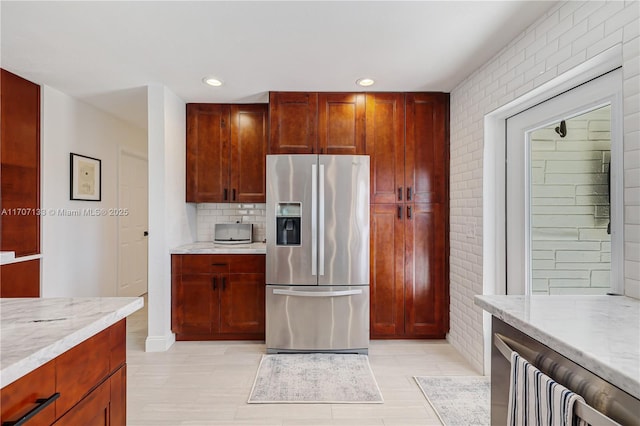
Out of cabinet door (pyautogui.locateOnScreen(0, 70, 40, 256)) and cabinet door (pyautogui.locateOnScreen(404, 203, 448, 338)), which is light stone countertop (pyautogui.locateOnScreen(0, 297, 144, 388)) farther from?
cabinet door (pyautogui.locateOnScreen(404, 203, 448, 338))

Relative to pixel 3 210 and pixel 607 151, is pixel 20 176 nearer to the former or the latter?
pixel 3 210

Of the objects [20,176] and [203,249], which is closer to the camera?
[20,176]

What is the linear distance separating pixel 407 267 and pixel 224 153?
223cm

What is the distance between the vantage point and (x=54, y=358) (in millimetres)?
884

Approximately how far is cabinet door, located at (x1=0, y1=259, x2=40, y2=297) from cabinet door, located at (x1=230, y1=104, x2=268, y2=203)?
72.3 inches

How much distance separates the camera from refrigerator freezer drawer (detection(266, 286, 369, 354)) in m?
2.96

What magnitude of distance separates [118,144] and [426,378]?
4.34m

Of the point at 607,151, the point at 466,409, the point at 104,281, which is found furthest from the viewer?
the point at 104,281

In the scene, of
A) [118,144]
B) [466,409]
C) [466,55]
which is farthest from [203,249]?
[466,55]

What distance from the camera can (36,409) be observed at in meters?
0.81

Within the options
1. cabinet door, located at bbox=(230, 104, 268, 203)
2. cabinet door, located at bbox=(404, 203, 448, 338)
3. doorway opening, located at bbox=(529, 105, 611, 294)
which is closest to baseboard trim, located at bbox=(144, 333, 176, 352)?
cabinet door, located at bbox=(230, 104, 268, 203)

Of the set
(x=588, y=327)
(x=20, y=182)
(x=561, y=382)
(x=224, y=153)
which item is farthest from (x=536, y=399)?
(x=20, y=182)

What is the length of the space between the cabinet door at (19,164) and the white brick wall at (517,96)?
3.83 metres

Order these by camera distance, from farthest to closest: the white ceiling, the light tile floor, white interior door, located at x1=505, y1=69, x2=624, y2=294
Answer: the light tile floor < the white ceiling < white interior door, located at x1=505, y1=69, x2=624, y2=294
